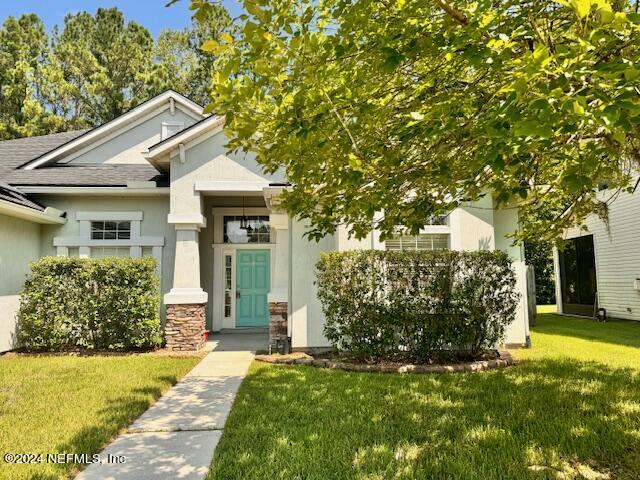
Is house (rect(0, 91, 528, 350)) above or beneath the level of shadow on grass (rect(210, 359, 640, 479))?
above

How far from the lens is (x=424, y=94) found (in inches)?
145

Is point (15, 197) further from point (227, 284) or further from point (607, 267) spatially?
point (607, 267)

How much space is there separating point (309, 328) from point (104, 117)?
22871 millimetres

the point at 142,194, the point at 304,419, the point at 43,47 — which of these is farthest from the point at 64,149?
the point at 43,47

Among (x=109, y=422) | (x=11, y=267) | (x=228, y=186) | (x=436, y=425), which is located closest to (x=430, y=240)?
(x=228, y=186)

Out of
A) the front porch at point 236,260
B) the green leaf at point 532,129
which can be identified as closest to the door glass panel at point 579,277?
the front porch at point 236,260

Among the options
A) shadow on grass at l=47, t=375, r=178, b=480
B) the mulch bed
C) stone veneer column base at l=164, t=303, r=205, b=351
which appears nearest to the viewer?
shadow on grass at l=47, t=375, r=178, b=480

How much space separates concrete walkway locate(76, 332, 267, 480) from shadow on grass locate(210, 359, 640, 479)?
0.20 m

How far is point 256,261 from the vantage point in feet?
41.7

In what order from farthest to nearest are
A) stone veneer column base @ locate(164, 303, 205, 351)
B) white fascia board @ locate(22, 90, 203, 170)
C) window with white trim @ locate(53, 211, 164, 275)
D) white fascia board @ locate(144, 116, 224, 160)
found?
1. white fascia board @ locate(22, 90, 203, 170)
2. window with white trim @ locate(53, 211, 164, 275)
3. white fascia board @ locate(144, 116, 224, 160)
4. stone veneer column base @ locate(164, 303, 205, 351)

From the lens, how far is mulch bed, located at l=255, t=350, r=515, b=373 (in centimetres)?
707

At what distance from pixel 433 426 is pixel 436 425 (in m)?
0.05

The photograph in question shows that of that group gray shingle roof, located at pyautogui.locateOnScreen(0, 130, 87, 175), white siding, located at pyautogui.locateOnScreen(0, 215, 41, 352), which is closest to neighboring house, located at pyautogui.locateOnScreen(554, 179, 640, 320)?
white siding, located at pyautogui.locateOnScreen(0, 215, 41, 352)

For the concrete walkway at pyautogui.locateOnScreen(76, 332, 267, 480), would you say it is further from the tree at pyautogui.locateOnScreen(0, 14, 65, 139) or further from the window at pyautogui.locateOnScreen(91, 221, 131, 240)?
the tree at pyautogui.locateOnScreen(0, 14, 65, 139)
